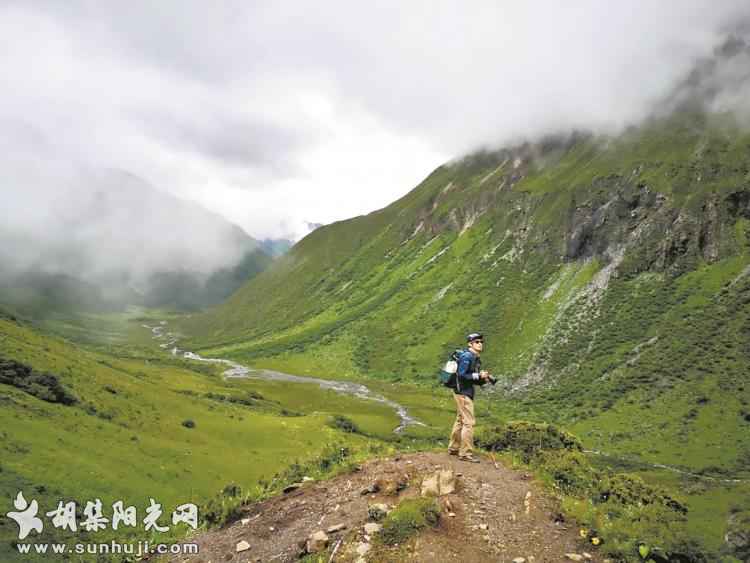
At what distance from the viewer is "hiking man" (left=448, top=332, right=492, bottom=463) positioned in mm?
15859

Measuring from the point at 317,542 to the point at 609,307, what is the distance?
11160cm

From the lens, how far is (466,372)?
52.3ft

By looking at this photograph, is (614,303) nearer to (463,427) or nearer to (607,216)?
(607,216)

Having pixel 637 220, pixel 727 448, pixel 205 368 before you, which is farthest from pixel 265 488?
pixel 205 368

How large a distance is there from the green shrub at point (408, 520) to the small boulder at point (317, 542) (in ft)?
4.84

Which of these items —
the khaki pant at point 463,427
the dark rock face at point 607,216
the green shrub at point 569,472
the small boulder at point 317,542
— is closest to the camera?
the small boulder at point 317,542

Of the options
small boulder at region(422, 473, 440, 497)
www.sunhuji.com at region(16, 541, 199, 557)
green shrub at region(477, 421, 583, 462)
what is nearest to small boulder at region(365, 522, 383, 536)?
small boulder at region(422, 473, 440, 497)

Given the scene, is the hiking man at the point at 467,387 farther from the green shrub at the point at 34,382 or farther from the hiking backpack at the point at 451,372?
the green shrub at the point at 34,382

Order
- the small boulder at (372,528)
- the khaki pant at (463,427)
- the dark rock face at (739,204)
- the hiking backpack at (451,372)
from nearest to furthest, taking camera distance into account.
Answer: the small boulder at (372,528) < the hiking backpack at (451,372) < the khaki pant at (463,427) < the dark rock face at (739,204)

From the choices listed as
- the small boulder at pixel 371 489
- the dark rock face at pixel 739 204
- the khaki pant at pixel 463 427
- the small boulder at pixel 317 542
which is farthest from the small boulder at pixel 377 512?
the dark rock face at pixel 739 204

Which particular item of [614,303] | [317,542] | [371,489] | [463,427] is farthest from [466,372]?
[614,303]

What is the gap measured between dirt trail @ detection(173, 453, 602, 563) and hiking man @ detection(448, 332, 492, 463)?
0.63m

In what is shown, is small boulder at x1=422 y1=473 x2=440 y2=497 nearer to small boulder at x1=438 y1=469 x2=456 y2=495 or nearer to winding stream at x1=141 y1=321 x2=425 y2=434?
small boulder at x1=438 y1=469 x2=456 y2=495

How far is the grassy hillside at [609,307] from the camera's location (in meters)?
71.4
